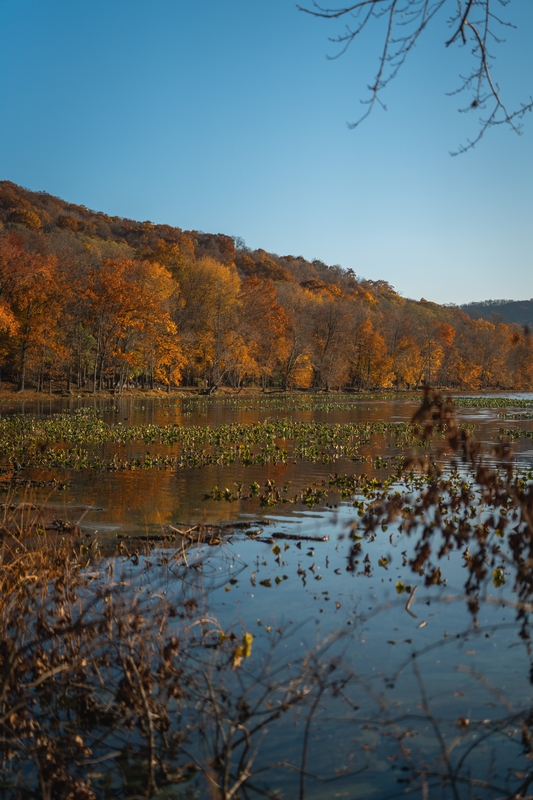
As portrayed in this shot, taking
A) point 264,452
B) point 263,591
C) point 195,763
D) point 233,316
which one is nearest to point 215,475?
point 264,452

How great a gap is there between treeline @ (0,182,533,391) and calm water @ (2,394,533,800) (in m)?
2.62

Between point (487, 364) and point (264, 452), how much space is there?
325ft

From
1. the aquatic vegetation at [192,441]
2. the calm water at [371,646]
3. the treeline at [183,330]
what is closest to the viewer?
the calm water at [371,646]

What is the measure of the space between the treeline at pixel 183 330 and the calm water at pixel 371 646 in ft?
8.60

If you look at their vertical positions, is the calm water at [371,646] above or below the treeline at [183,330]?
below

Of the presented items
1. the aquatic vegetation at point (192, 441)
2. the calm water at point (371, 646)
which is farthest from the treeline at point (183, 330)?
the aquatic vegetation at point (192, 441)

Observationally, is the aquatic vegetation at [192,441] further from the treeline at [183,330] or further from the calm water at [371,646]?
the treeline at [183,330]

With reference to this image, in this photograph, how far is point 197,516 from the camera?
11.6 m

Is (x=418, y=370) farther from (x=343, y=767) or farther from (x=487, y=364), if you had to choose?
(x=343, y=767)

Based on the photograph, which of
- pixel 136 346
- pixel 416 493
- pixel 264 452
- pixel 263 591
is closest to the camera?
pixel 263 591

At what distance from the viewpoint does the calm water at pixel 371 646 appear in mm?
4320

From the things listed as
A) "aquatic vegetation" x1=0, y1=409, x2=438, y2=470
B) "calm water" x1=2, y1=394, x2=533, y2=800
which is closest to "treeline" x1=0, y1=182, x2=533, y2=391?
"calm water" x1=2, y1=394, x2=533, y2=800

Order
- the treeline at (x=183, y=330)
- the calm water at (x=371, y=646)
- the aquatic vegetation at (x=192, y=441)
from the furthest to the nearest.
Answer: the treeline at (x=183, y=330), the aquatic vegetation at (x=192, y=441), the calm water at (x=371, y=646)

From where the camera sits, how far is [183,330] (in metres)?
69.8
